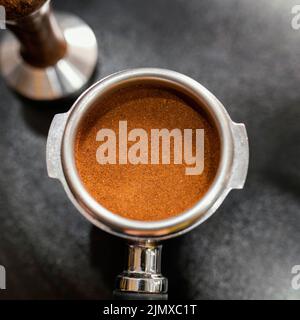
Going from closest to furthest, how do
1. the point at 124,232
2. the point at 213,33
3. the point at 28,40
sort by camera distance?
the point at 124,232, the point at 28,40, the point at 213,33

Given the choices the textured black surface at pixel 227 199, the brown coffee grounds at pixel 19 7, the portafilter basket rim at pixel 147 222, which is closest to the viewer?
the portafilter basket rim at pixel 147 222

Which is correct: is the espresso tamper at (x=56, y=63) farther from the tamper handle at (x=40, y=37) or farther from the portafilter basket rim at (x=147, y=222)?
the portafilter basket rim at (x=147, y=222)

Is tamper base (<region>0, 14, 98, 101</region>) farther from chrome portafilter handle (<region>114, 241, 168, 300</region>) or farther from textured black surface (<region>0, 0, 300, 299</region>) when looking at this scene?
chrome portafilter handle (<region>114, 241, 168, 300</region>)

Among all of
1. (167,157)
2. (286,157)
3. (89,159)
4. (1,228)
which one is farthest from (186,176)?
(1,228)

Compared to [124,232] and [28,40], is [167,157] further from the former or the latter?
[28,40]

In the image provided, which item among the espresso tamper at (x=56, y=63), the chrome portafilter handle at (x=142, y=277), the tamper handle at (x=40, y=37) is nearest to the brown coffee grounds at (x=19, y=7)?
the tamper handle at (x=40, y=37)

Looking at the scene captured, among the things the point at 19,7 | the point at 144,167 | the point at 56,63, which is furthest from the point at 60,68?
the point at 144,167

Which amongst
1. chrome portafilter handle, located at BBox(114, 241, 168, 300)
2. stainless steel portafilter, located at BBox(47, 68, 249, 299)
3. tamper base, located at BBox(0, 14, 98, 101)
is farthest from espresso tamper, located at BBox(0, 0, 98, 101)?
chrome portafilter handle, located at BBox(114, 241, 168, 300)
